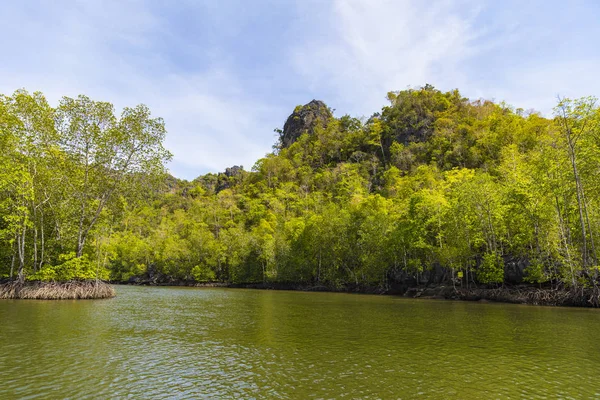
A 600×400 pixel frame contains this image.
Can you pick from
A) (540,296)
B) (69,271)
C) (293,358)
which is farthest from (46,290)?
(540,296)

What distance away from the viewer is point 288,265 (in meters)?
76.3

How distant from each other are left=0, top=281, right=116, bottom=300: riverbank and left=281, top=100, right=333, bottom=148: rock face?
120 m

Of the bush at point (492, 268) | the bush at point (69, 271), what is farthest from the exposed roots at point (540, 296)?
the bush at point (69, 271)

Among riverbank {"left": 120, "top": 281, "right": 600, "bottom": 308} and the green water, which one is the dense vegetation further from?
the green water

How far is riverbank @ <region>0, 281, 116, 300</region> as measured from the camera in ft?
115

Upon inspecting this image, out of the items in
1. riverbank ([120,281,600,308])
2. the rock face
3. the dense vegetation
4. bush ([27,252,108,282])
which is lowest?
riverbank ([120,281,600,308])

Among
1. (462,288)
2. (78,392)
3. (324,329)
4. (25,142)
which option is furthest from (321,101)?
(78,392)

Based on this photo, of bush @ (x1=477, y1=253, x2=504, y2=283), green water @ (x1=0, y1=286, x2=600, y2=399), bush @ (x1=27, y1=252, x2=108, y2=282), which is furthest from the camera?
bush @ (x1=477, y1=253, x2=504, y2=283)

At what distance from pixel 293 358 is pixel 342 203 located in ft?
244

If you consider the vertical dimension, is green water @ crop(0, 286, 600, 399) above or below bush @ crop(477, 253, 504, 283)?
below

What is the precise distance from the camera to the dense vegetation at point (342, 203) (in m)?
35.4

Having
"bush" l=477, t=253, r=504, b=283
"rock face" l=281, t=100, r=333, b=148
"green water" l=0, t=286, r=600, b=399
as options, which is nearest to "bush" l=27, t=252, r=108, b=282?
"green water" l=0, t=286, r=600, b=399

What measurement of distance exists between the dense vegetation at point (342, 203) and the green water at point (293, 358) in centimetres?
1693

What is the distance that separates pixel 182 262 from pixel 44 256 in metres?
57.9
